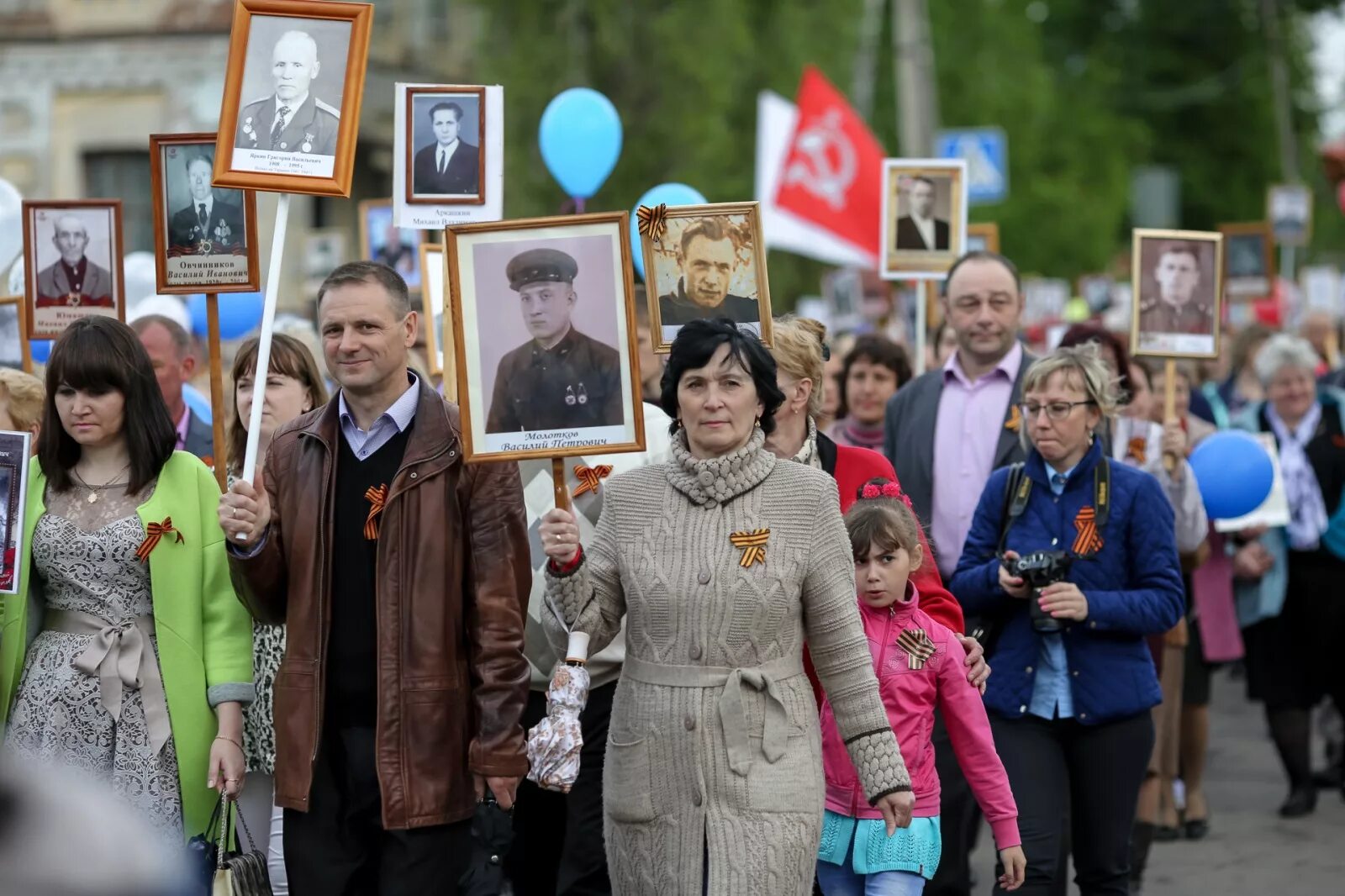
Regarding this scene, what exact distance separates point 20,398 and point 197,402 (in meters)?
1.90

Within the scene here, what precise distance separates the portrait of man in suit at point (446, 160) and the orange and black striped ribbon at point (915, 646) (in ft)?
7.05

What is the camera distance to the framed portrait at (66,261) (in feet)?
24.2

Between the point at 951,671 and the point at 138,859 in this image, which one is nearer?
the point at 138,859

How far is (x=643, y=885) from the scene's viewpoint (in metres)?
4.86

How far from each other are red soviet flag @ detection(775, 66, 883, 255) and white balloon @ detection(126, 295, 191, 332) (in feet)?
19.1

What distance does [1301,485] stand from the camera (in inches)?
400

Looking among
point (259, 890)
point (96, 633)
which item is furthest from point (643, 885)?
point (96, 633)

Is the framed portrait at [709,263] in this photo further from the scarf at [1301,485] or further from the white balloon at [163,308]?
the scarf at [1301,485]

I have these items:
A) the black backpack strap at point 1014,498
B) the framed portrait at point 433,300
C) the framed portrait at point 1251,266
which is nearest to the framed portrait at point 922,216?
the framed portrait at point 433,300

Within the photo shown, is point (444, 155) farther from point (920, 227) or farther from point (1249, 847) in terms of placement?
point (1249, 847)

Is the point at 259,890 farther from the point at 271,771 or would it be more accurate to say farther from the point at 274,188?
the point at 274,188

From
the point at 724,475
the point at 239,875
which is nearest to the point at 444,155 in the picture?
the point at 724,475

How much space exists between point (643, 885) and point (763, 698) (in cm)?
53

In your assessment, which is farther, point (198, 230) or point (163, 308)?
point (163, 308)
